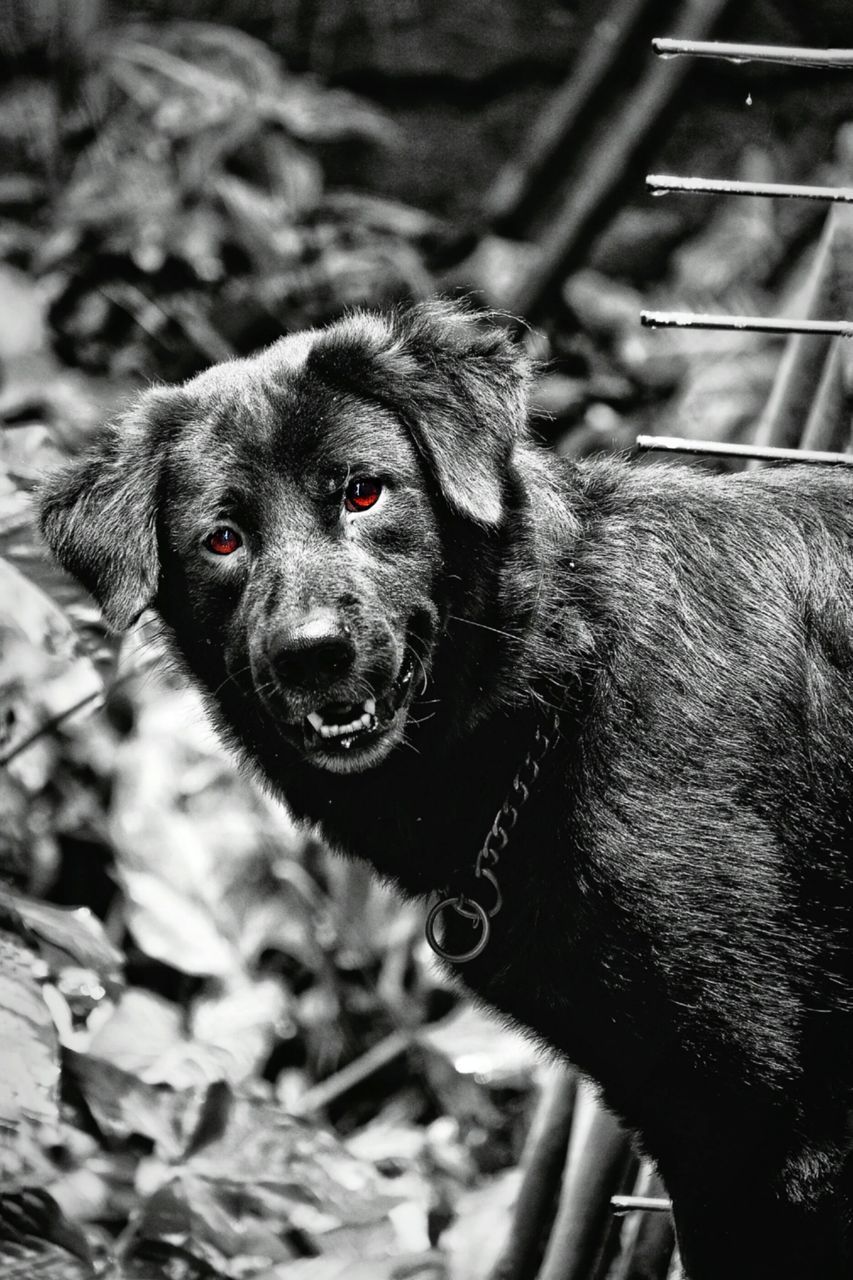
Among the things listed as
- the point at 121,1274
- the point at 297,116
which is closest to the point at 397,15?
the point at 297,116

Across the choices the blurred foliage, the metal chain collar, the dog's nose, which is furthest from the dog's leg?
the blurred foliage

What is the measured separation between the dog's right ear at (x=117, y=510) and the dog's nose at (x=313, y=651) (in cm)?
45

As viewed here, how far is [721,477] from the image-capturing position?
10.7ft

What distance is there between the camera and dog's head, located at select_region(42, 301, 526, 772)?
2.86m

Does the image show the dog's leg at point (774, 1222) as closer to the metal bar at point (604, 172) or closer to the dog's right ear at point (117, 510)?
the dog's right ear at point (117, 510)

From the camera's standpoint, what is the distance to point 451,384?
307 centimetres

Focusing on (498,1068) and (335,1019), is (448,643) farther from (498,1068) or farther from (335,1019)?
(335,1019)

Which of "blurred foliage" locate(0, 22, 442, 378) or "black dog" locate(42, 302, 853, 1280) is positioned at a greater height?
"black dog" locate(42, 302, 853, 1280)

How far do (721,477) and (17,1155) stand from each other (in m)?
2.16

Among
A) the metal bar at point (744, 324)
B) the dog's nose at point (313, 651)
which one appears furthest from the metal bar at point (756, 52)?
the dog's nose at point (313, 651)

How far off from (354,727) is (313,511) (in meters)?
0.44

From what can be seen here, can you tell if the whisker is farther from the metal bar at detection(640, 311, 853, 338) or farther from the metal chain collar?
the metal bar at detection(640, 311, 853, 338)

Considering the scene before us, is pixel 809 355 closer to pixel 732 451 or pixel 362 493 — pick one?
pixel 732 451

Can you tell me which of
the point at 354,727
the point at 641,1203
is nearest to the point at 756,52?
the point at 354,727
